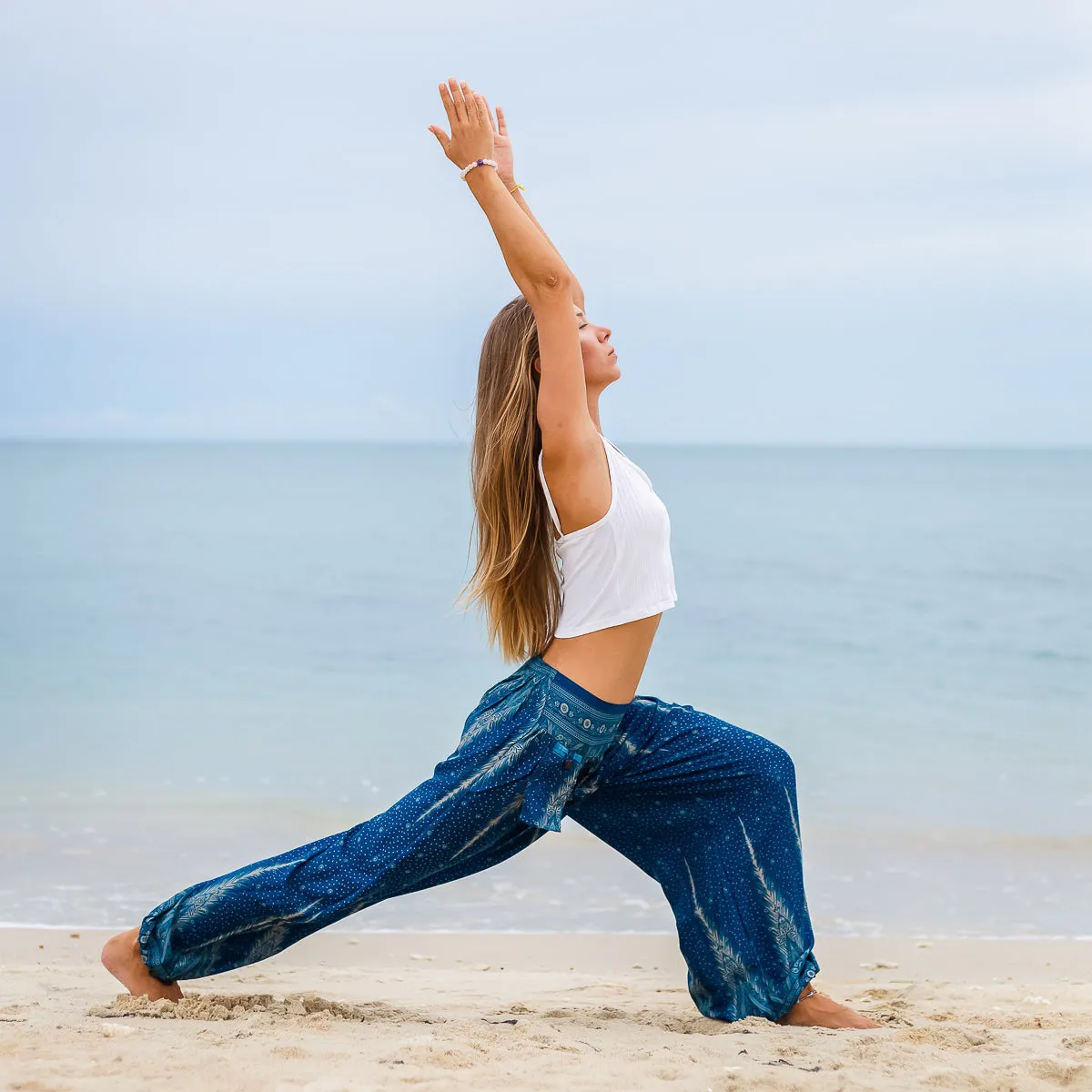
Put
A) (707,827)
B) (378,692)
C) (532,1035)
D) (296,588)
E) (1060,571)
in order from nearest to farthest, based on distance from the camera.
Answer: (532,1035)
(707,827)
(378,692)
(296,588)
(1060,571)

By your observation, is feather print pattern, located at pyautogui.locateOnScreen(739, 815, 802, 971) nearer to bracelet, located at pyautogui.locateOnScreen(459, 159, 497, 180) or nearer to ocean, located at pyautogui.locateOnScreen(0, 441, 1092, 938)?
ocean, located at pyautogui.locateOnScreen(0, 441, 1092, 938)

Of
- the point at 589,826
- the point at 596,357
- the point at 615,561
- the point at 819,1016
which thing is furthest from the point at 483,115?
the point at 819,1016

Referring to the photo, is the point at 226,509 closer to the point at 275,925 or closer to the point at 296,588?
the point at 296,588

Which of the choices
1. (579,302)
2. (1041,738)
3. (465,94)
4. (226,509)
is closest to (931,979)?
(579,302)

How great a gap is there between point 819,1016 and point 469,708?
7.77 meters

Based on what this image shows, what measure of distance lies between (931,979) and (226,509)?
3735 cm

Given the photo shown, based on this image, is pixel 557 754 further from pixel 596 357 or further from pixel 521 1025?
pixel 596 357

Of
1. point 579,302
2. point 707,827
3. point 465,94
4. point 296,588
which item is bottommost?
point 296,588

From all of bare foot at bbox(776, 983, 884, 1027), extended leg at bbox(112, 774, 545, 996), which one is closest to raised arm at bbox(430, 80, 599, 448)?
extended leg at bbox(112, 774, 545, 996)

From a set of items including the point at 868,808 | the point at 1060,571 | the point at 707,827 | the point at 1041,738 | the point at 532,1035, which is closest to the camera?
the point at 532,1035

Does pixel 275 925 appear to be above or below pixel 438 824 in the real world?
below

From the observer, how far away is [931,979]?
4281mm

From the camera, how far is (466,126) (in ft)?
9.85

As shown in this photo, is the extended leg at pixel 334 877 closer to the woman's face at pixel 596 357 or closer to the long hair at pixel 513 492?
the long hair at pixel 513 492
